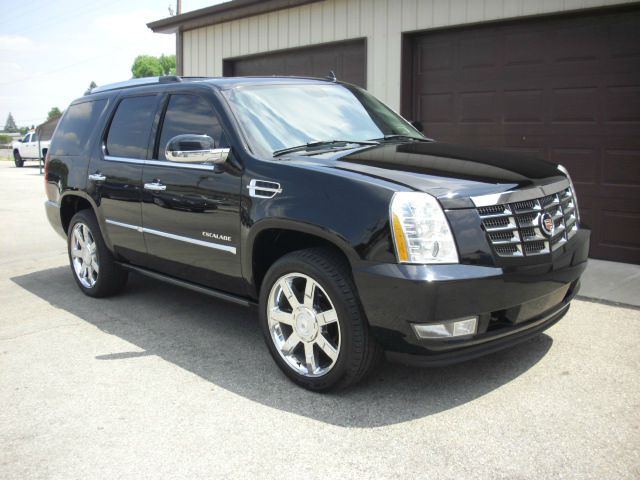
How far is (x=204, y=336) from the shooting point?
4.99m

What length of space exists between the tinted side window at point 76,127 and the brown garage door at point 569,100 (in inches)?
174

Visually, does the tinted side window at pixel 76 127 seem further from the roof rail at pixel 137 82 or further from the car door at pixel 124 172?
the car door at pixel 124 172

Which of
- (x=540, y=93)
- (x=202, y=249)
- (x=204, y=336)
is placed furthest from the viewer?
(x=540, y=93)

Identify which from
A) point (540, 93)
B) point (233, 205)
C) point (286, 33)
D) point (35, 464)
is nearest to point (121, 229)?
point (233, 205)

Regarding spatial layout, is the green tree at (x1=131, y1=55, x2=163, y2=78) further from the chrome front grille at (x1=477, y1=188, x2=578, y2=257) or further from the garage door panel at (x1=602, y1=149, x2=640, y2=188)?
the chrome front grille at (x1=477, y1=188, x2=578, y2=257)

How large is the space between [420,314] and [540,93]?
5.14 m

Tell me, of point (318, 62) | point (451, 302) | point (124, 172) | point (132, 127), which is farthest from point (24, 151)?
point (451, 302)

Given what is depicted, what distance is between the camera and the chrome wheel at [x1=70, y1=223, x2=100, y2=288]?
604 cm

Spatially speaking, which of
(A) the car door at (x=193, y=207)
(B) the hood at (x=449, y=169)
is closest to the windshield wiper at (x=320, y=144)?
(B) the hood at (x=449, y=169)

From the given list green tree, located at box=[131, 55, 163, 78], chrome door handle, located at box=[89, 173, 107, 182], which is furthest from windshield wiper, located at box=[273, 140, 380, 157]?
green tree, located at box=[131, 55, 163, 78]

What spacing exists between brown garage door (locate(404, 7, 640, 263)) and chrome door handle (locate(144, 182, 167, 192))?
14.9ft

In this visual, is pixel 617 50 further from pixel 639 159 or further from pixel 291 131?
pixel 291 131

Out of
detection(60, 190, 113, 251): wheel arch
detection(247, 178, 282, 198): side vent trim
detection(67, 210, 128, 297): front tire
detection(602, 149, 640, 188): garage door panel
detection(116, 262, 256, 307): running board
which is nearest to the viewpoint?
detection(247, 178, 282, 198): side vent trim

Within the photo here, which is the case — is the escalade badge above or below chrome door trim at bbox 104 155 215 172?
below
